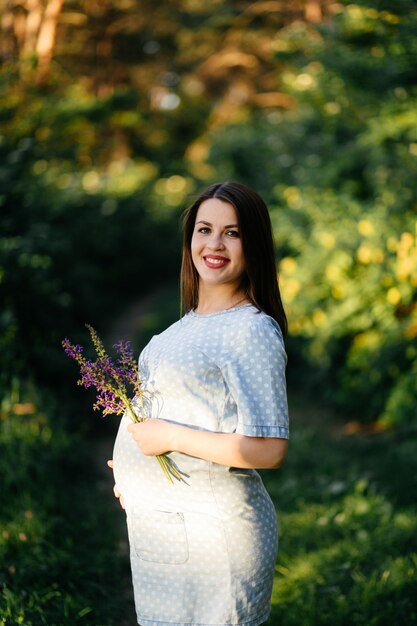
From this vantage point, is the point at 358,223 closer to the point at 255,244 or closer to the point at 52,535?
the point at 52,535

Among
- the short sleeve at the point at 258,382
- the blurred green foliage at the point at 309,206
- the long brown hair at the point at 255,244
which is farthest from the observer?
the blurred green foliage at the point at 309,206

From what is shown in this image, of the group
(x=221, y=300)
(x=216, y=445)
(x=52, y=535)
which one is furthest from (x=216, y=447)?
(x=52, y=535)

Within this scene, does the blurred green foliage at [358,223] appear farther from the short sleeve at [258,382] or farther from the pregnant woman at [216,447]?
the short sleeve at [258,382]

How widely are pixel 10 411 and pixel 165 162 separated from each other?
21281 mm

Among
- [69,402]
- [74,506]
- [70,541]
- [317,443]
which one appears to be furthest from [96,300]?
[70,541]

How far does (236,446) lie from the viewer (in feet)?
5.85

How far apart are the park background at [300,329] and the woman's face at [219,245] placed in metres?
1.42

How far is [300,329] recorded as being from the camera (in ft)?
22.9

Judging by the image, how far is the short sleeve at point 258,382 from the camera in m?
1.78

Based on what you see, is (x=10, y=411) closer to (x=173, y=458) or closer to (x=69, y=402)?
(x=69, y=402)

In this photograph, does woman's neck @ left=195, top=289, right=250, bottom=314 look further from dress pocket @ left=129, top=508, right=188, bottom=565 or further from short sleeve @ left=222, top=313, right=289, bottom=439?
dress pocket @ left=129, top=508, right=188, bottom=565

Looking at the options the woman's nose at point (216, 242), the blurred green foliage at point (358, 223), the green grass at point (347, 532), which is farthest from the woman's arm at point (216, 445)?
the blurred green foliage at point (358, 223)

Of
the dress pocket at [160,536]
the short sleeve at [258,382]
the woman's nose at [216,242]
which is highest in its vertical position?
the woman's nose at [216,242]

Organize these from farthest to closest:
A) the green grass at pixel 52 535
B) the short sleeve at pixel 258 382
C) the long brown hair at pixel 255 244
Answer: the green grass at pixel 52 535 < the long brown hair at pixel 255 244 < the short sleeve at pixel 258 382
